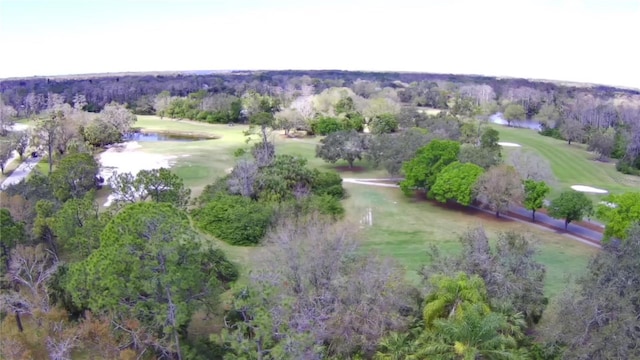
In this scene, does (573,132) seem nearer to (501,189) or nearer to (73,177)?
(501,189)

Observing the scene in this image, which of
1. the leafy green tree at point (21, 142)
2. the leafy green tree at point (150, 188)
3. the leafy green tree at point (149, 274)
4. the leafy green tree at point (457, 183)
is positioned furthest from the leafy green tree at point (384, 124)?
the leafy green tree at point (149, 274)

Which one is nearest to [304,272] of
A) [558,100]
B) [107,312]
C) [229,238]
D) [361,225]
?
[107,312]

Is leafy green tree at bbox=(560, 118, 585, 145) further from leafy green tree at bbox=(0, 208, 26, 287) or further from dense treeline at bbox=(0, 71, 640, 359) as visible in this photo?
leafy green tree at bbox=(0, 208, 26, 287)

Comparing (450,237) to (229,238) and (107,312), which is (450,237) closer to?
(229,238)

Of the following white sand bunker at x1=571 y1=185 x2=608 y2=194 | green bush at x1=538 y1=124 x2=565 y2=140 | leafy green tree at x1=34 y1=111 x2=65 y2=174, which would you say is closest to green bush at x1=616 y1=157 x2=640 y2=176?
white sand bunker at x1=571 y1=185 x2=608 y2=194

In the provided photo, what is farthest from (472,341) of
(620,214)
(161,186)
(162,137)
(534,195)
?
(162,137)

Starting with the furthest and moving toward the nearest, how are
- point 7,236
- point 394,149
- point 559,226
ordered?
point 394,149, point 559,226, point 7,236

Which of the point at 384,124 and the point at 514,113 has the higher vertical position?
the point at 514,113

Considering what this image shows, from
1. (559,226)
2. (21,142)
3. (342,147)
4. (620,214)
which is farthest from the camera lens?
(21,142)
